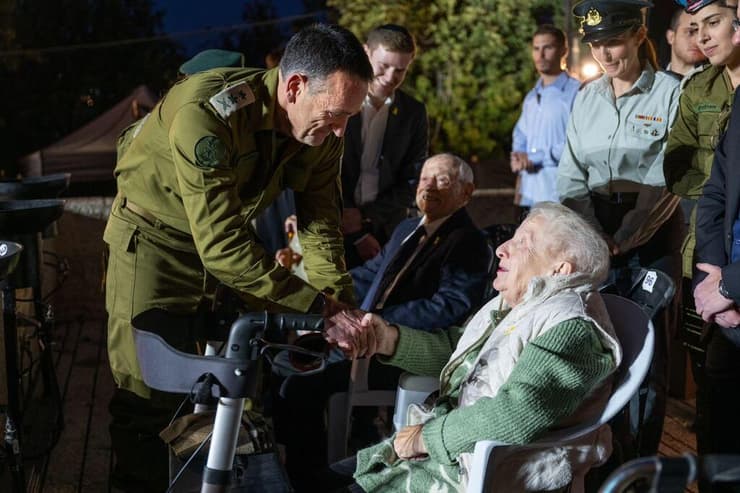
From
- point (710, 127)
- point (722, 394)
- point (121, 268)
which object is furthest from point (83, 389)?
point (710, 127)

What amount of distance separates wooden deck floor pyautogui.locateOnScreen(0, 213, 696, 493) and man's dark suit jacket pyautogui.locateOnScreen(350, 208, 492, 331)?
48.7 inches

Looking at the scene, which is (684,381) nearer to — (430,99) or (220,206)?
(220,206)

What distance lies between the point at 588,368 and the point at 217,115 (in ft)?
4.18

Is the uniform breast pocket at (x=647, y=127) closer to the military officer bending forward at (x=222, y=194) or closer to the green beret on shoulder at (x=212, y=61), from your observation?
the military officer bending forward at (x=222, y=194)

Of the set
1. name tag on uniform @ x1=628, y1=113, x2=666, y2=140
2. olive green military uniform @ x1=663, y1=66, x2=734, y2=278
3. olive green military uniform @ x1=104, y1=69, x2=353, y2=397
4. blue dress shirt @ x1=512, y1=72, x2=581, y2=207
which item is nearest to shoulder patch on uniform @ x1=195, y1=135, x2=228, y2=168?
olive green military uniform @ x1=104, y1=69, x2=353, y2=397

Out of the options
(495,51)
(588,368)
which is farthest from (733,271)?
(495,51)

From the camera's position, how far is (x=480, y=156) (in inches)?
340

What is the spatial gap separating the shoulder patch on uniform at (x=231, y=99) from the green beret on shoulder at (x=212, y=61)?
0.80 metres

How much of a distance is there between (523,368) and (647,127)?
1919 millimetres

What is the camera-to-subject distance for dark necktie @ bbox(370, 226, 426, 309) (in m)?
3.69

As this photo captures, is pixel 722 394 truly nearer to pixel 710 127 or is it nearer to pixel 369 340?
pixel 710 127

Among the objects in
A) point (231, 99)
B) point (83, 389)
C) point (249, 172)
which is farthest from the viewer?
point (83, 389)

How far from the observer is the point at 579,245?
248cm

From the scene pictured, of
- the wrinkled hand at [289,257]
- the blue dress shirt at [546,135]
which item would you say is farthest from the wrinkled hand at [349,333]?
the blue dress shirt at [546,135]
